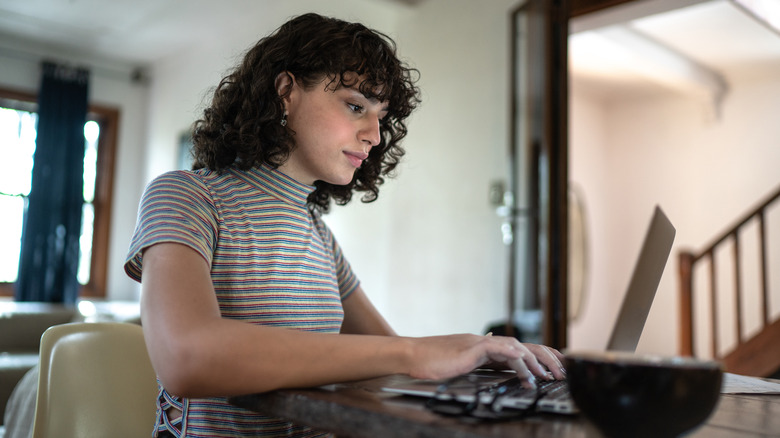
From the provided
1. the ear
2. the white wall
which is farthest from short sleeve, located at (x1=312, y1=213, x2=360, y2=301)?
the white wall

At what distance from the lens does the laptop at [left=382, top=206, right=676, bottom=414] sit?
67 cm

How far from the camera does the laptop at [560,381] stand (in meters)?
0.67

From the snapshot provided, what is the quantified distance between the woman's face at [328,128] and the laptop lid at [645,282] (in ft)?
1.71

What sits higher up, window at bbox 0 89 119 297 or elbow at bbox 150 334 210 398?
window at bbox 0 89 119 297

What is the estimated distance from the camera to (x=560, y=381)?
912 mm

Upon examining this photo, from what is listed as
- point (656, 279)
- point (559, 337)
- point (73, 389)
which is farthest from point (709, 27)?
point (73, 389)

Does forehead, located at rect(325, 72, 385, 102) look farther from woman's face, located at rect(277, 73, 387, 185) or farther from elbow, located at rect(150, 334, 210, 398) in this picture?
elbow, located at rect(150, 334, 210, 398)

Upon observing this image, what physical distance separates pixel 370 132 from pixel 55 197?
585cm

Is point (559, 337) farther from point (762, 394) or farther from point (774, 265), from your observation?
point (774, 265)

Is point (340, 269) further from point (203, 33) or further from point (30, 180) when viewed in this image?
point (30, 180)

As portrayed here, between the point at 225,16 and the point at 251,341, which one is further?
the point at 225,16

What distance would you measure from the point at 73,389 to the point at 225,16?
4.54 m

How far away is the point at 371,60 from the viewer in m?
1.17

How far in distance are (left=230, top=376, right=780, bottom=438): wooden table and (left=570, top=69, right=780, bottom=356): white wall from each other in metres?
5.96
